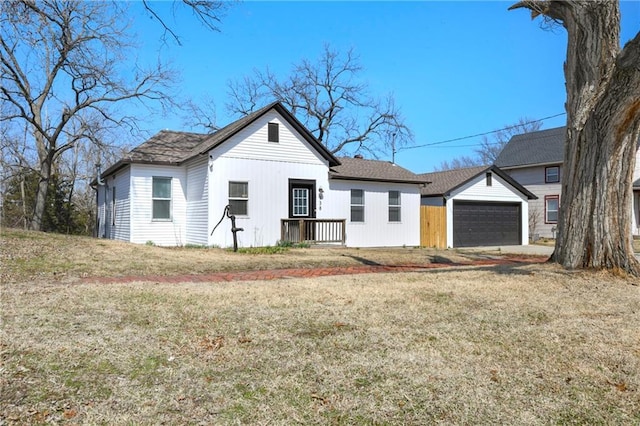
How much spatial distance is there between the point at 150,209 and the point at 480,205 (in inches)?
590

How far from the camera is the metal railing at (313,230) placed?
16.6m

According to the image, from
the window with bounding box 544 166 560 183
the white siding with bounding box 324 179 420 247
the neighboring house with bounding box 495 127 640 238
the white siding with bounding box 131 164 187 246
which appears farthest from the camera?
the window with bounding box 544 166 560 183

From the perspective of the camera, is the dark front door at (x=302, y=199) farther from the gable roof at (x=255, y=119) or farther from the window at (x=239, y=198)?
the window at (x=239, y=198)

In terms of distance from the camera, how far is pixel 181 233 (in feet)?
55.7

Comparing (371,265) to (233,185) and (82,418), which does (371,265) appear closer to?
(233,185)

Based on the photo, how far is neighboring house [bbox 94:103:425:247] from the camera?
15758 mm

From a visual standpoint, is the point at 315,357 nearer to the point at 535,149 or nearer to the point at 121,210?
the point at 121,210

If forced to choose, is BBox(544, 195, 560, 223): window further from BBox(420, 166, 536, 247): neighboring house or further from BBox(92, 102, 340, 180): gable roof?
BBox(92, 102, 340, 180): gable roof

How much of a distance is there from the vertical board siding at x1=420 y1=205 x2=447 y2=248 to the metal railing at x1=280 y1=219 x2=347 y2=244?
4893 millimetres

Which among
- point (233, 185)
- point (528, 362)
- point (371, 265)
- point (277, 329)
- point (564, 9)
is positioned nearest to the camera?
point (528, 362)

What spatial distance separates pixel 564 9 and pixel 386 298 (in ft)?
24.4

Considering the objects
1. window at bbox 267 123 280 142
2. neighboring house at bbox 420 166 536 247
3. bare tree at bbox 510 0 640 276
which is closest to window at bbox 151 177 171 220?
window at bbox 267 123 280 142

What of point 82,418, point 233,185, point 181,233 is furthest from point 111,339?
point 181,233

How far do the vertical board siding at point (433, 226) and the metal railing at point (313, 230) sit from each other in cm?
489
